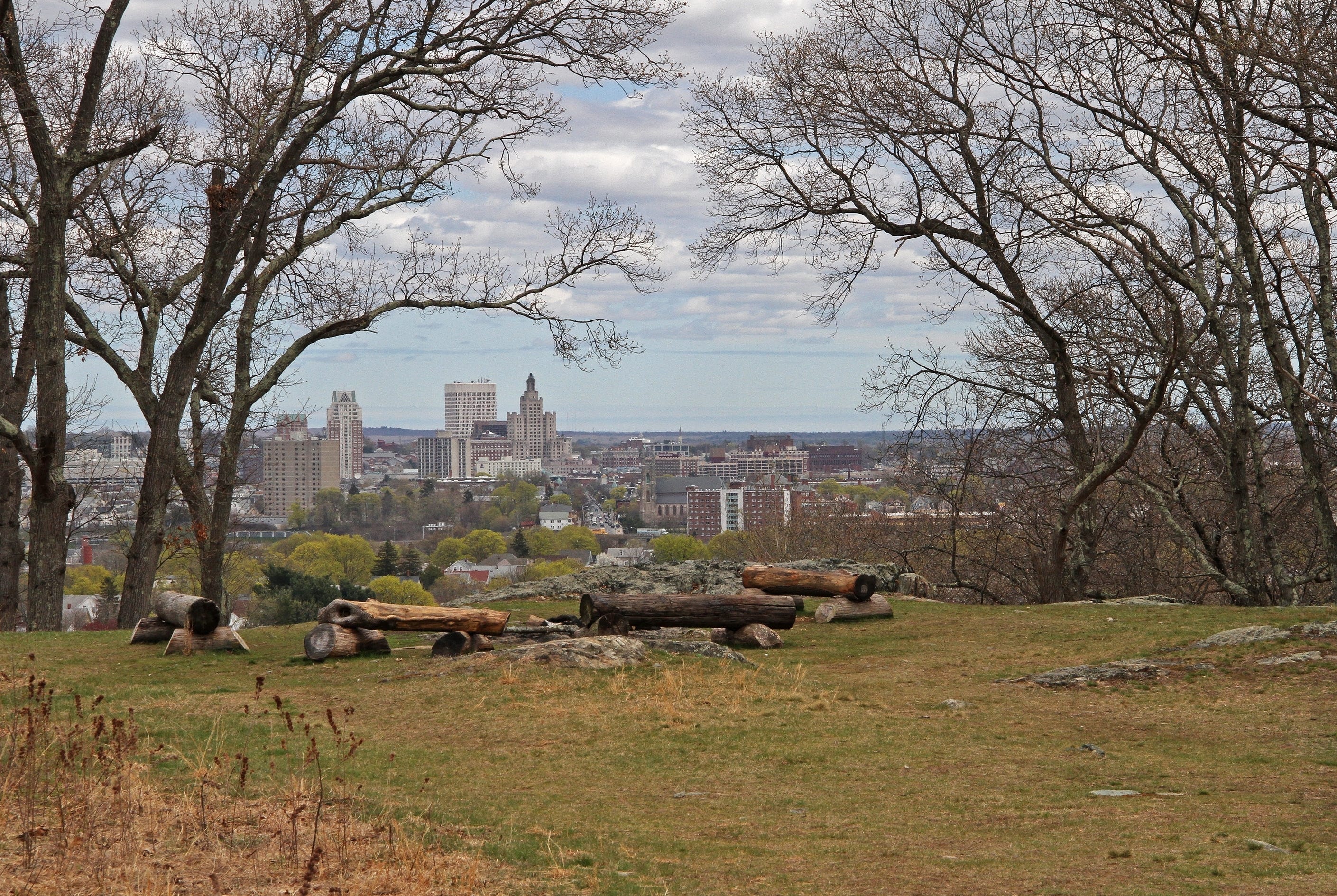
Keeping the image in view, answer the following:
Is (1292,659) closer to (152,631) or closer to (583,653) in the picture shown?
(583,653)

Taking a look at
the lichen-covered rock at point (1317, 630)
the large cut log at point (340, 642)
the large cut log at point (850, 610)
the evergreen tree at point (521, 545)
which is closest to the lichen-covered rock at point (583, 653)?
the large cut log at point (340, 642)

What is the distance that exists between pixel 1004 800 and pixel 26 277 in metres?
18.4

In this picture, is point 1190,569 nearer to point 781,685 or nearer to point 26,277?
point 781,685

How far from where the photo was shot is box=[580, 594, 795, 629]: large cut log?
14.1 metres

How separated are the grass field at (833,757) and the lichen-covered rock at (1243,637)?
0.27 metres

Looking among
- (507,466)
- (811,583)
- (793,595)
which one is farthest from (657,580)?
(507,466)

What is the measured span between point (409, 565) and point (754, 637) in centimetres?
5549

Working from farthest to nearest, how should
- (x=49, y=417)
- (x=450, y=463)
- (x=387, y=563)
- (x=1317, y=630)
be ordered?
(x=450, y=463) < (x=387, y=563) < (x=49, y=417) < (x=1317, y=630)

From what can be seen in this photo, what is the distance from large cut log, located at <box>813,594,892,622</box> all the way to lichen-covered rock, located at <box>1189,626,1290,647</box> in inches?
200

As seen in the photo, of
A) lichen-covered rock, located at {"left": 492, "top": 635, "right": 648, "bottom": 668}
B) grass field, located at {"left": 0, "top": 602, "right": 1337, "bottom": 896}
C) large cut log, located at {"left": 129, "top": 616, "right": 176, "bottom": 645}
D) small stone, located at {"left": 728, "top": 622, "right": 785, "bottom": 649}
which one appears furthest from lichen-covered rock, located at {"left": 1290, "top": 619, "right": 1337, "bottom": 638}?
large cut log, located at {"left": 129, "top": 616, "right": 176, "bottom": 645}

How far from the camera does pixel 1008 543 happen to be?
37.6 meters

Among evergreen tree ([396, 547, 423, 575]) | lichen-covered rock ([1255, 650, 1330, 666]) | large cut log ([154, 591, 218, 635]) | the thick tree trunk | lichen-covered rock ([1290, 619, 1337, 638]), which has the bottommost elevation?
evergreen tree ([396, 547, 423, 575])

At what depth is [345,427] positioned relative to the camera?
13062cm

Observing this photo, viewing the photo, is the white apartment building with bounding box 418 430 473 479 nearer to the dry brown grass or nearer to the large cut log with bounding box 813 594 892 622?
the large cut log with bounding box 813 594 892 622
